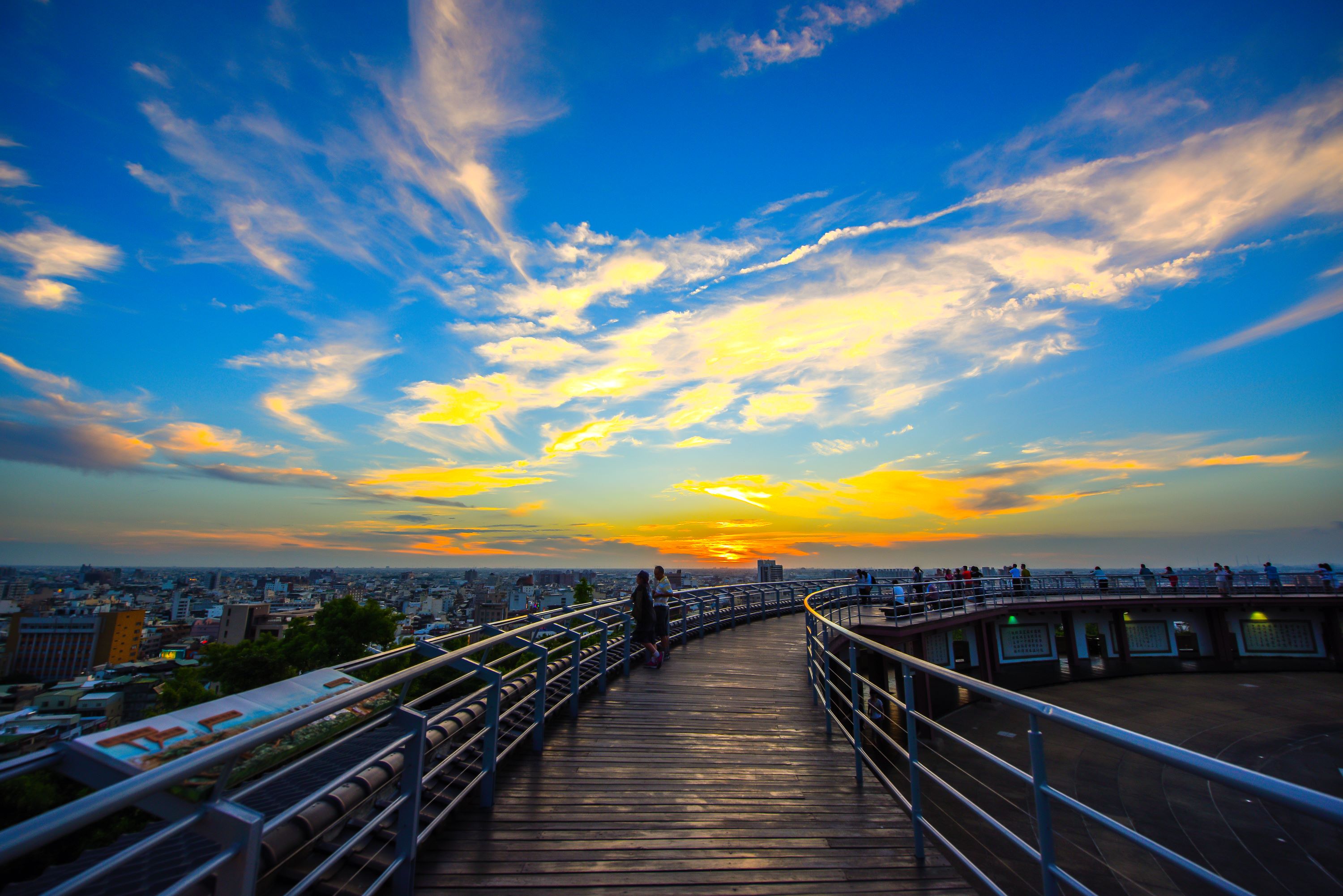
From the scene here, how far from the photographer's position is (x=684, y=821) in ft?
13.2

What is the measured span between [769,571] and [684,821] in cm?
5196

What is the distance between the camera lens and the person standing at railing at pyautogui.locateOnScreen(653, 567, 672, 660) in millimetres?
10320

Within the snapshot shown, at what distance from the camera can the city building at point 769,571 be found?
51938 mm

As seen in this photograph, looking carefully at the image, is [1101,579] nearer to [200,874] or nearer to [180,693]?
[200,874]

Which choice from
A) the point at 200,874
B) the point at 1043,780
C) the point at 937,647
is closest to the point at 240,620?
the point at 937,647

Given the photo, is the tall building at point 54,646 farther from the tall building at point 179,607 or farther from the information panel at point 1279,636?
the information panel at point 1279,636

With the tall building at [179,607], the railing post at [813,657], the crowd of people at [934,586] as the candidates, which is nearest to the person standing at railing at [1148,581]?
the crowd of people at [934,586]

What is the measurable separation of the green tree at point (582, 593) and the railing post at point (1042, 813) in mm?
37584

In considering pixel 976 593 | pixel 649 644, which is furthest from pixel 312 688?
pixel 976 593

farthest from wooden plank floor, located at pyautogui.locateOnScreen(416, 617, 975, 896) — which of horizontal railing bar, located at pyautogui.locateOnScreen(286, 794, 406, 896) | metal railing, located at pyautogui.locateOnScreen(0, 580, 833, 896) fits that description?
horizontal railing bar, located at pyautogui.locateOnScreen(286, 794, 406, 896)

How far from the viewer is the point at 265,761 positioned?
236 cm

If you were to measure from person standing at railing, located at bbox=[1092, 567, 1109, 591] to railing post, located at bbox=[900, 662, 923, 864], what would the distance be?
28.4m

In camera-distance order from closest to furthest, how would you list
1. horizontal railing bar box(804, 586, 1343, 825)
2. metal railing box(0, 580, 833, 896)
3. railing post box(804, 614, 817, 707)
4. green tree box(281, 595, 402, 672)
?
1. horizontal railing bar box(804, 586, 1343, 825)
2. metal railing box(0, 580, 833, 896)
3. railing post box(804, 614, 817, 707)
4. green tree box(281, 595, 402, 672)

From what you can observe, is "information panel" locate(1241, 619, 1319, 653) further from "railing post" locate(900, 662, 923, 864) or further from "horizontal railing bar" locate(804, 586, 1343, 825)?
"horizontal railing bar" locate(804, 586, 1343, 825)
